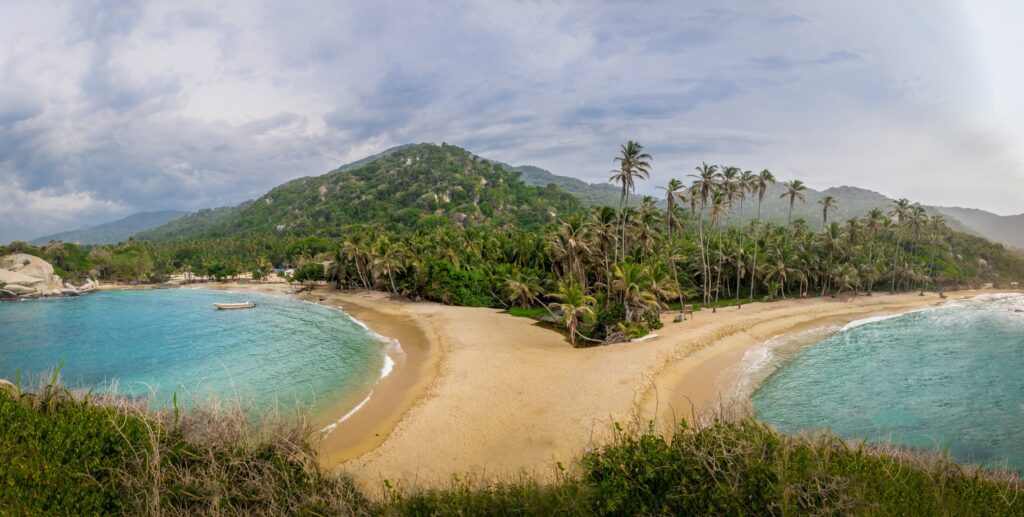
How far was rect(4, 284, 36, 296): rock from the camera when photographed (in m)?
89.6

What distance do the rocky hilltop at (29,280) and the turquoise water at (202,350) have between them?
22459 mm

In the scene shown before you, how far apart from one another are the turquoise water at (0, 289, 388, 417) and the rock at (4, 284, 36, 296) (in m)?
22.1

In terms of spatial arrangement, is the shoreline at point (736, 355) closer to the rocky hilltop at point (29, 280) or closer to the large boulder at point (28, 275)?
the rocky hilltop at point (29, 280)

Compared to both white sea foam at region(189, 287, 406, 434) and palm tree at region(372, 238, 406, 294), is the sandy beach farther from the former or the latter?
palm tree at region(372, 238, 406, 294)

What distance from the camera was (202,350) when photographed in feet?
141

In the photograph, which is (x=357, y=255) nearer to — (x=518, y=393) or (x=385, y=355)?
(x=385, y=355)

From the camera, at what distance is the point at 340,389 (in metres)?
29.2

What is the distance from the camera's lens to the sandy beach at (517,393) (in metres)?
18.5

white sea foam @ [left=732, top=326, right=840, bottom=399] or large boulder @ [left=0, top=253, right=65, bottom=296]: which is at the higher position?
large boulder @ [left=0, top=253, right=65, bottom=296]

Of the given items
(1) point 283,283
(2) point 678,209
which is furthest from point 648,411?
(1) point 283,283

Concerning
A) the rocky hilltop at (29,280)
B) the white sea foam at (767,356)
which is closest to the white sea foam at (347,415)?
the white sea foam at (767,356)

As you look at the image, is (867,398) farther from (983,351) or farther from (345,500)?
(345,500)

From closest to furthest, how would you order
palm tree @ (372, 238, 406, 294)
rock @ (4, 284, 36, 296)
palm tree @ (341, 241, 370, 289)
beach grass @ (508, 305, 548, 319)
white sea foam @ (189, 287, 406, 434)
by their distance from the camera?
white sea foam @ (189, 287, 406, 434), beach grass @ (508, 305, 548, 319), palm tree @ (372, 238, 406, 294), palm tree @ (341, 241, 370, 289), rock @ (4, 284, 36, 296)

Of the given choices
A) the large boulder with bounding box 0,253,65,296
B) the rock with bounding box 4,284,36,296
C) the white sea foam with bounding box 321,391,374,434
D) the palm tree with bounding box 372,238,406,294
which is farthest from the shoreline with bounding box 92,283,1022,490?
the large boulder with bounding box 0,253,65,296
